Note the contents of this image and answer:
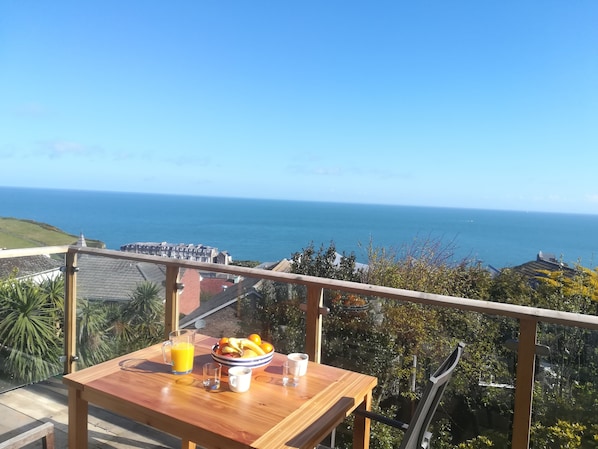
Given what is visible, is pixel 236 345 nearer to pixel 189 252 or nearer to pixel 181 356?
pixel 181 356

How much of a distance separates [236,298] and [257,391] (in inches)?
52.9

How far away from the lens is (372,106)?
2809 centimetres

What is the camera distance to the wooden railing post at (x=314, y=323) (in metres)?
2.69

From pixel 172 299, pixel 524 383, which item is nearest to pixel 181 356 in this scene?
pixel 172 299

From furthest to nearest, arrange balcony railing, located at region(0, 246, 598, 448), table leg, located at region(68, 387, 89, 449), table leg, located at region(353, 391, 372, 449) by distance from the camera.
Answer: balcony railing, located at region(0, 246, 598, 448) < table leg, located at region(353, 391, 372, 449) < table leg, located at region(68, 387, 89, 449)

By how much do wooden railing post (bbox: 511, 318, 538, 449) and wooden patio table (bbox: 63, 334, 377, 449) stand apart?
0.80m

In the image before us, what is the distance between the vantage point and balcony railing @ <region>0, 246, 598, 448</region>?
6.84 ft

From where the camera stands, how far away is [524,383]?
2117mm

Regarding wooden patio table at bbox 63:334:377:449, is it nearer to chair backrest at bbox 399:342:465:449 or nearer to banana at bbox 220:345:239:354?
banana at bbox 220:345:239:354

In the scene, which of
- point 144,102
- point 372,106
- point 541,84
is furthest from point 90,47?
point 541,84

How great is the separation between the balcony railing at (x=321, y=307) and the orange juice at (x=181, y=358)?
1037 mm

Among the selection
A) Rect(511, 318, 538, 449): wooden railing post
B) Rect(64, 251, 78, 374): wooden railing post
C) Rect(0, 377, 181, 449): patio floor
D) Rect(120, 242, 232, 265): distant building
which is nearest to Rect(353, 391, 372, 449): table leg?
Rect(511, 318, 538, 449): wooden railing post

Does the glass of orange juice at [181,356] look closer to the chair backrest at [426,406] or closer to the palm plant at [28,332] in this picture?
the chair backrest at [426,406]

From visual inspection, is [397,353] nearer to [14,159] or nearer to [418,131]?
[418,131]
